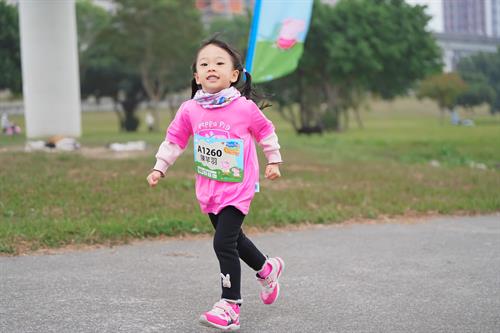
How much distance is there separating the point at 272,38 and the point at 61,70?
1195 centimetres

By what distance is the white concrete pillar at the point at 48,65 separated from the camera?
18.2 metres

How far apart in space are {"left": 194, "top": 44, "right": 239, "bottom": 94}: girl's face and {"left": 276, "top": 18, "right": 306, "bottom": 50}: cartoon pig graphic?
4.66 m

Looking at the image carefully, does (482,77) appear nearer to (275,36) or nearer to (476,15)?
(275,36)

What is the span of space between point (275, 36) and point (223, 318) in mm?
5364

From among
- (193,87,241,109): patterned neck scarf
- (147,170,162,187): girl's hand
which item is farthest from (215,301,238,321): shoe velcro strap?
(193,87,241,109): patterned neck scarf

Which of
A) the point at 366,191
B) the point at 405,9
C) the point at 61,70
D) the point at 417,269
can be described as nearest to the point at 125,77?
the point at 405,9

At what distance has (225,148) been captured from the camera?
382 cm

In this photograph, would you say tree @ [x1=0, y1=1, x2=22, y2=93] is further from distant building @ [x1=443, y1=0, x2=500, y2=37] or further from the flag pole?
distant building @ [x1=443, y1=0, x2=500, y2=37]

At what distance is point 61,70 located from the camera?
1884cm

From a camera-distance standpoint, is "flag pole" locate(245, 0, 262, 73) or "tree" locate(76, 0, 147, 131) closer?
"flag pole" locate(245, 0, 262, 73)

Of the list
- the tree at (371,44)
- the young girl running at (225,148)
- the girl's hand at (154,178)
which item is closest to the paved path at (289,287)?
the young girl running at (225,148)

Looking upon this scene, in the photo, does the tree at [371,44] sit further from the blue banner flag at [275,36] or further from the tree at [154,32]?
the blue banner flag at [275,36]

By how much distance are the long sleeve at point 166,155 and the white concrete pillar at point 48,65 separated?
15.5 m

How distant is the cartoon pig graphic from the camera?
847cm
